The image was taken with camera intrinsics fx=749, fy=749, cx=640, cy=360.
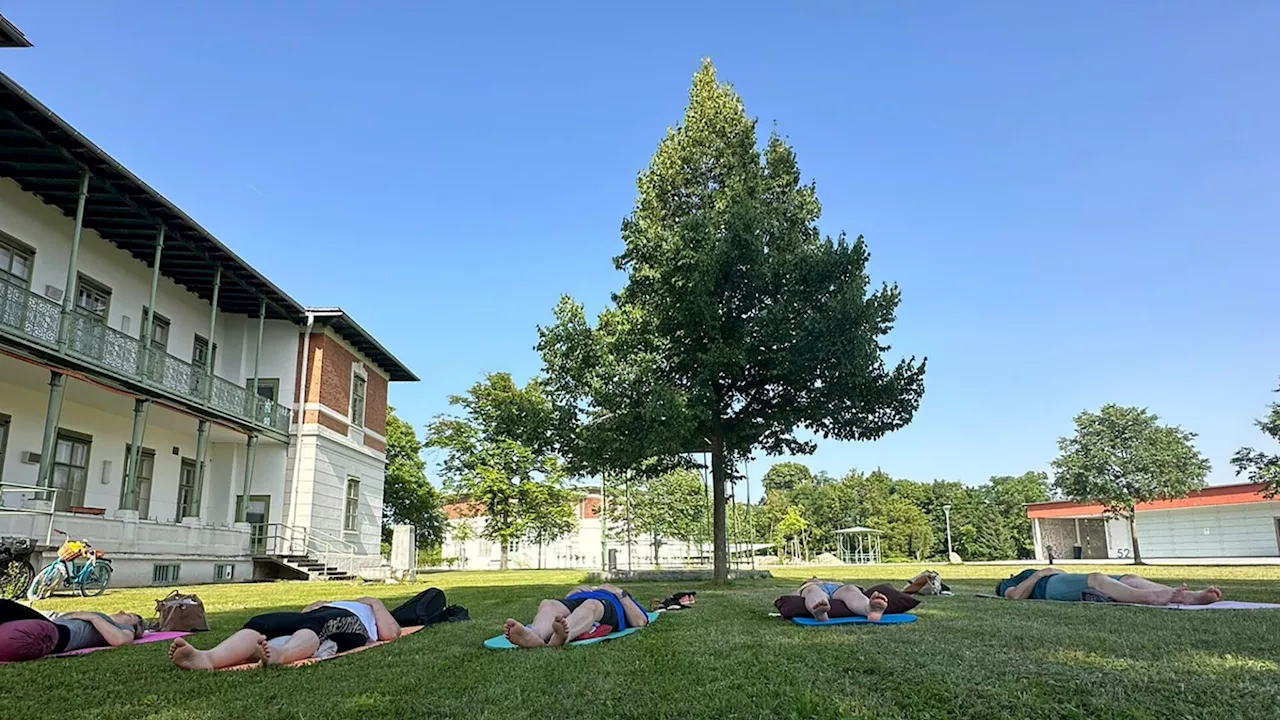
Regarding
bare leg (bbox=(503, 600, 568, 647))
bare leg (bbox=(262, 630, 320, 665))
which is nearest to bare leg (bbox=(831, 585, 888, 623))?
bare leg (bbox=(503, 600, 568, 647))

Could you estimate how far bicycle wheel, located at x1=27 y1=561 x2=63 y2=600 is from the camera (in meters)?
10.5

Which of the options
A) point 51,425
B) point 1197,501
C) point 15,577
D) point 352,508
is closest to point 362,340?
point 352,508

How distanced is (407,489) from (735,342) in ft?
90.7

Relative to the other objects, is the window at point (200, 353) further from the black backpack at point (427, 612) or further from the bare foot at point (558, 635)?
the bare foot at point (558, 635)

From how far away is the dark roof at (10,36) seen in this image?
33.6 feet

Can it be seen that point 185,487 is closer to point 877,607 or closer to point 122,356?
point 122,356

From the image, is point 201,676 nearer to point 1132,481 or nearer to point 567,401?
point 567,401

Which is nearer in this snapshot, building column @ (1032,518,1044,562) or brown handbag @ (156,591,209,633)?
brown handbag @ (156,591,209,633)

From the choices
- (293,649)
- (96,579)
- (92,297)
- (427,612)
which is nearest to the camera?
(293,649)

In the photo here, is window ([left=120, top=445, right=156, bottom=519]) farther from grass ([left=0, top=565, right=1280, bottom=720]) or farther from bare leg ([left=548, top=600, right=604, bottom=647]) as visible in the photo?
bare leg ([left=548, top=600, right=604, bottom=647])

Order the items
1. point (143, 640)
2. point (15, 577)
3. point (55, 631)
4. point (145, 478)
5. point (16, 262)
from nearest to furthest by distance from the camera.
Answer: point (55, 631), point (143, 640), point (15, 577), point (16, 262), point (145, 478)

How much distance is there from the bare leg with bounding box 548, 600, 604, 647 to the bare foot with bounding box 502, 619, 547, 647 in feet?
0.46

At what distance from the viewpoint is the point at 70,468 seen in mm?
16219

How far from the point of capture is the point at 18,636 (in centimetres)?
462
